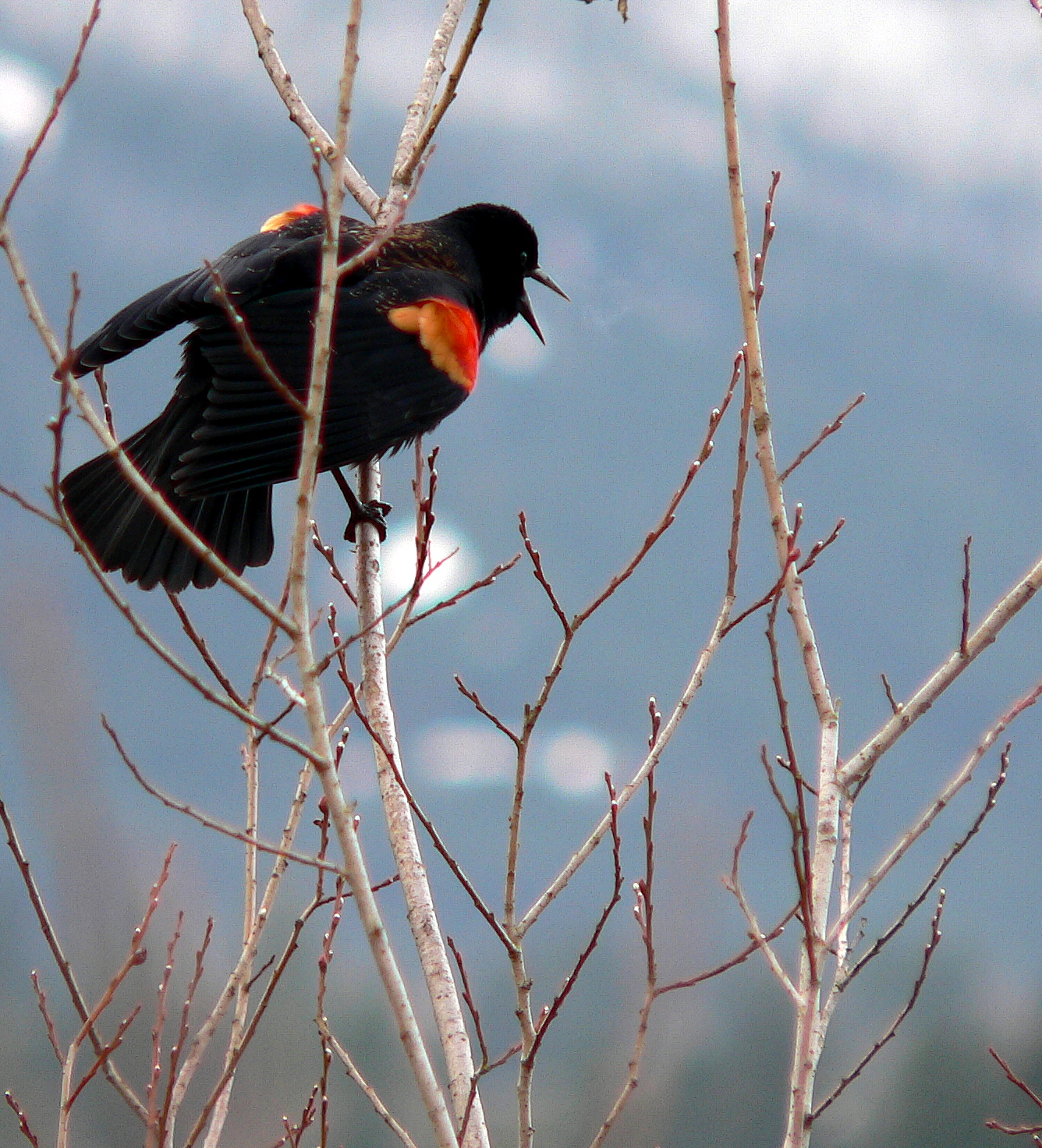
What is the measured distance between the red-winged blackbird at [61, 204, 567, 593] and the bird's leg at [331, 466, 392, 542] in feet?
0.88

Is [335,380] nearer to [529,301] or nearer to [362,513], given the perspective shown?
[362,513]

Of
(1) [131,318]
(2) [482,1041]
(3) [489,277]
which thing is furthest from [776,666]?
(3) [489,277]

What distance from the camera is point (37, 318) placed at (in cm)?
204

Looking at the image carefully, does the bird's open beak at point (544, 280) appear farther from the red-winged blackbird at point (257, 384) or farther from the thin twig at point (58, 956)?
the thin twig at point (58, 956)

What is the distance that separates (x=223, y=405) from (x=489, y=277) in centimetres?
203

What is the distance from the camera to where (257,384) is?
10.7ft

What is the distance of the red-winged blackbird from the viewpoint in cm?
320

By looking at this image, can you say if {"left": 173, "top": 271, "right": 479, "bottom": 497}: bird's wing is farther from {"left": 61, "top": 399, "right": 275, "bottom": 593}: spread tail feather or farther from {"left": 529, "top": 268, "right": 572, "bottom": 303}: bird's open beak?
{"left": 529, "top": 268, "right": 572, "bottom": 303}: bird's open beak

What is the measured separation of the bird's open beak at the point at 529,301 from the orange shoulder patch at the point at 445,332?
1.12 m

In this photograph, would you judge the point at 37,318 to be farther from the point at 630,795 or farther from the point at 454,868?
the point at 630,795

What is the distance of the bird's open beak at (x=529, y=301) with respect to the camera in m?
5.09

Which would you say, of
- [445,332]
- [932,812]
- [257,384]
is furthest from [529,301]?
[932,812]

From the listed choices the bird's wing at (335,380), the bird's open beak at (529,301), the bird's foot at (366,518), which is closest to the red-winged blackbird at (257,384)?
the bird's wing at (335,380)

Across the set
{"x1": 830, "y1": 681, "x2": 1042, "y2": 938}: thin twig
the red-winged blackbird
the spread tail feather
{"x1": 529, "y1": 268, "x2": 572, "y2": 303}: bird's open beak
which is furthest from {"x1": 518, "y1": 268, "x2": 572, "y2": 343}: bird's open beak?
{"x1": 830, "y1": 681, "x2": 1042, "y2": 938}: thin twig
